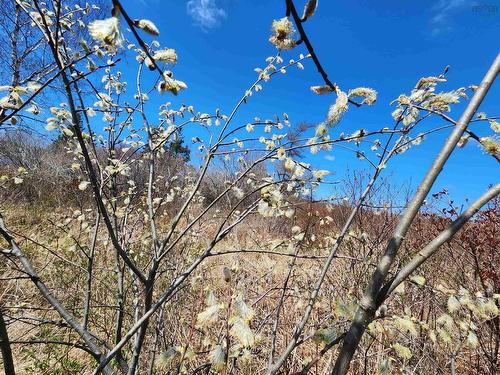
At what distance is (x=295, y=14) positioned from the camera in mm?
467

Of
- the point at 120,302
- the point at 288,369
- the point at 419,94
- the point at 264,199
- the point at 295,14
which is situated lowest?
the point at 288,369

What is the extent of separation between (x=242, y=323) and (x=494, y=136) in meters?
0.97

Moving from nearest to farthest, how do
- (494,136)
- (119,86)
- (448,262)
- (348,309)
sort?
(494,136), (348,309), (119,86), (448,262)

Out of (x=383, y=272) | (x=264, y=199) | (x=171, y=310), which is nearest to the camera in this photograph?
(x=383, y=272)

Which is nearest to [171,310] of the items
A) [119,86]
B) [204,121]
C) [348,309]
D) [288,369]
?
[288,369]

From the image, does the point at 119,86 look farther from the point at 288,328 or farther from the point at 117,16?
the point at 288,328

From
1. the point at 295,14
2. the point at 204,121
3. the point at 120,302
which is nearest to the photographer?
the point at 295,14

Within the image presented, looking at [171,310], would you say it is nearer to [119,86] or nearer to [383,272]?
[119,86]

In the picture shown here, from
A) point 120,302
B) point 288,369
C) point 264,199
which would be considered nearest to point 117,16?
point 264,199

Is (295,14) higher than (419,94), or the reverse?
(419,94)

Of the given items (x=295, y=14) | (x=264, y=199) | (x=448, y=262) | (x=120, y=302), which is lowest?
(x=120, y=302)

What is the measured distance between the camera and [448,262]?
4.40m

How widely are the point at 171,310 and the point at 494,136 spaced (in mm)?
2846

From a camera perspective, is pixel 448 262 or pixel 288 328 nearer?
pixel 288 328
